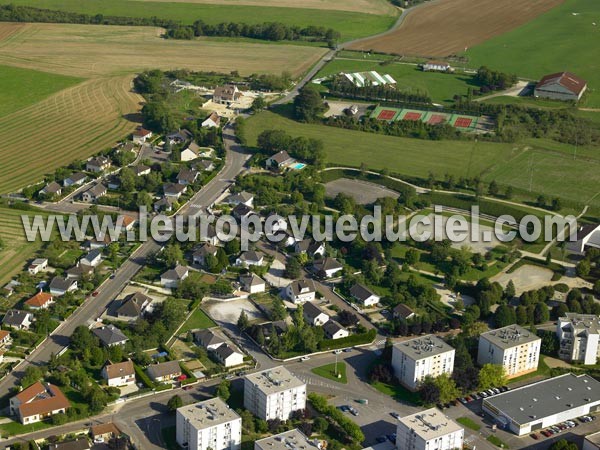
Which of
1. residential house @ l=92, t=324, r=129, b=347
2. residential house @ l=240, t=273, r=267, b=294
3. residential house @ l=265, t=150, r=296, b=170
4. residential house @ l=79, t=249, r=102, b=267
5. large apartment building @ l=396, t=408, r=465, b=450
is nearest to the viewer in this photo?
large apartment building @ l=396, t=408, r=465, b=450

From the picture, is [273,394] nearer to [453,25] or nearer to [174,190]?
[174,190]

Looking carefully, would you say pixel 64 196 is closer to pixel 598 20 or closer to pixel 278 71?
pixel 278 71

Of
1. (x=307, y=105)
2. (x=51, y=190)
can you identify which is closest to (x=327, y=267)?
(x=51, y=190)

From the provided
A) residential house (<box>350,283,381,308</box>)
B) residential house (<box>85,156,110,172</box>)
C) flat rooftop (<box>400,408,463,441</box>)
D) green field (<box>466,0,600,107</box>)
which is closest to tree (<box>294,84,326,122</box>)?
residential house (<box>85,156,110,172</box>)

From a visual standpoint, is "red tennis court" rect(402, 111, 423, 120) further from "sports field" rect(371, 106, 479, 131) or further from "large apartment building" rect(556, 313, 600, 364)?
"large apartment building" rect(556, 313, 600, 364)

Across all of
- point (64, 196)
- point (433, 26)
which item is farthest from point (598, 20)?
point (64, 196)

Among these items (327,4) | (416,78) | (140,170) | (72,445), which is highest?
(327,4)

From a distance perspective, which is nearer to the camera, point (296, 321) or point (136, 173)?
Result: point (296, 321)
